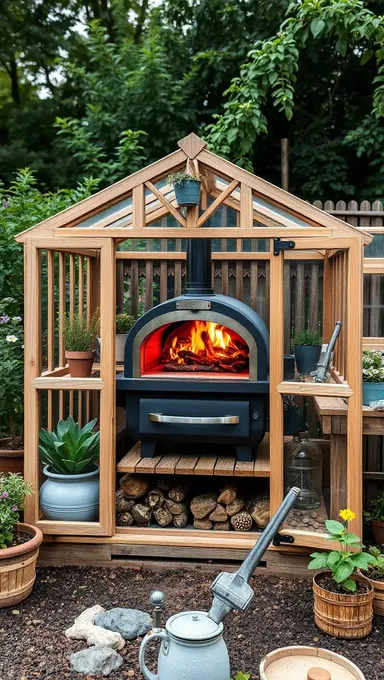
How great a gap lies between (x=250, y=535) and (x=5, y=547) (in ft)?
4.40

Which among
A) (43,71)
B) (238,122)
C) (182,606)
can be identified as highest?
(43,71)

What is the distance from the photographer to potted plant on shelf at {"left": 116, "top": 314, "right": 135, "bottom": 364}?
4566 mm

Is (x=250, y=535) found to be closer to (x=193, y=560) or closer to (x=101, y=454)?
(x=193, y=560)

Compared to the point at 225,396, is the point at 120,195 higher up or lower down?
higher up

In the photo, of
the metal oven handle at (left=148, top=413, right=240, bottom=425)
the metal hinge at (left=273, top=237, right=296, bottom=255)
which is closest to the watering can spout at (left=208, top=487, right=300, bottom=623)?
the metal oven handle at (left=148, top=413, right=240, bottom=425)

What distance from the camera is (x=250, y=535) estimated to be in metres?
3.71

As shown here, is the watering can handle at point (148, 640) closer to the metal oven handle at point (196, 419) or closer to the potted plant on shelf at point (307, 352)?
the metal oven handle at point (196, 419)

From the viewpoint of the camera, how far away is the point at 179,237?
11.6 ft

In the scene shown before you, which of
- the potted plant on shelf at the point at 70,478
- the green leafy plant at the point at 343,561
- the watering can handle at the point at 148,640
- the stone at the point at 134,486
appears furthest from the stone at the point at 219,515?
the watering can handle at the point at 148,640

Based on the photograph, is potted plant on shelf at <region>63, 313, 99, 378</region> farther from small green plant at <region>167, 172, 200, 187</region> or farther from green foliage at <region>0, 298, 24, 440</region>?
small green plant at <region>167, 172, 200, 187</region>

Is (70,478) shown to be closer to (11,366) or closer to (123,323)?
(11,366)

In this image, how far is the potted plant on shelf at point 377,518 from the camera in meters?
3.95

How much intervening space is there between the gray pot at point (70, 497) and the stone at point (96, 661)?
1.04m

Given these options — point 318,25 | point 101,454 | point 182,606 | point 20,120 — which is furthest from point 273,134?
point 182,606
